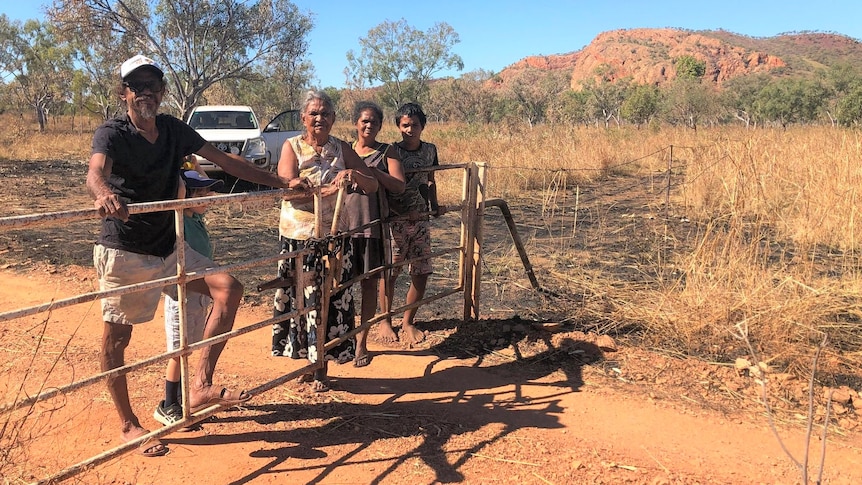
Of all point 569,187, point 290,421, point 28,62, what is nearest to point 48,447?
point 290,421

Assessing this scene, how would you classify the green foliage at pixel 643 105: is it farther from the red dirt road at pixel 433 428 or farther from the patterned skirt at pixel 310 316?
the patterned skirt at pixel 310 316

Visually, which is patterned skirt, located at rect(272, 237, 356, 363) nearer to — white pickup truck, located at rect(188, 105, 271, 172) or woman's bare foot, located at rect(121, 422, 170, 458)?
woman's bare foot, located at rect(121, 422, 170, 458)

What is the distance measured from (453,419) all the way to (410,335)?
1.28m

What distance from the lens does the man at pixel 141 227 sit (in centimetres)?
254

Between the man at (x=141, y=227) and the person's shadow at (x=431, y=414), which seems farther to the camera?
the person's shadow at (x=431, y=414)

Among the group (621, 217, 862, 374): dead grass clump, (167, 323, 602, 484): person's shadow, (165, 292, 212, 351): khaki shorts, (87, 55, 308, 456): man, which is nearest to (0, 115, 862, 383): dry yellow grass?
(621, 217, 862, 374): dead grass clump

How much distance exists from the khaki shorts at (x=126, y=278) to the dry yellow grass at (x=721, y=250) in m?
2.65

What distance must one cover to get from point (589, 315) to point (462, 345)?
108 centimetres

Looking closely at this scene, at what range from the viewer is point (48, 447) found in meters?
2.93

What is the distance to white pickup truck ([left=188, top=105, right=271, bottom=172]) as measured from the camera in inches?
524

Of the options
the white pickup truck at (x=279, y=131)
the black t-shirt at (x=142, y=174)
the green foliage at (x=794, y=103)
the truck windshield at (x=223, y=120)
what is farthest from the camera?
the green foliage at (x=794, y=103)

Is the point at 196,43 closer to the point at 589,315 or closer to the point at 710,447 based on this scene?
the point at 589,315

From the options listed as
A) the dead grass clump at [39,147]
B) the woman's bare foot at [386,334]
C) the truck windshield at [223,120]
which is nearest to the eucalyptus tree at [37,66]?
the dead grass clump at [39,147]

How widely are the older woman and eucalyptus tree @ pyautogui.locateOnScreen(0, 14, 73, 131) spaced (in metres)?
33.9
